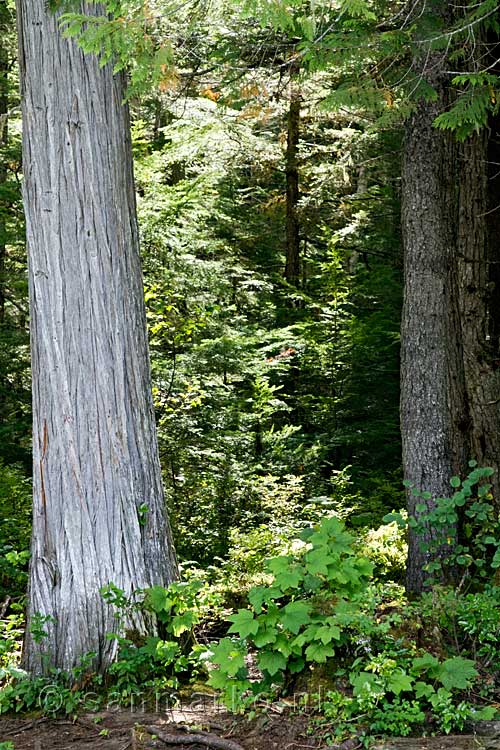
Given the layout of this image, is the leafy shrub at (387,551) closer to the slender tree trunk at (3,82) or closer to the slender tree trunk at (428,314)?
the slender tree trunk at (428,314)

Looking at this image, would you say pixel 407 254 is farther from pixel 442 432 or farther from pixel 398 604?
pixel 398 604

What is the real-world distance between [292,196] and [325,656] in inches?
416

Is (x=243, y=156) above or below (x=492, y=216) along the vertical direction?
above

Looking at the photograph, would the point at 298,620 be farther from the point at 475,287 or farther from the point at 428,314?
the point at 475,287

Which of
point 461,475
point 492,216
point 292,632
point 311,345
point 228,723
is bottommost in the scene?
point 228,723

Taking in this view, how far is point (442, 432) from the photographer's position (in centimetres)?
551

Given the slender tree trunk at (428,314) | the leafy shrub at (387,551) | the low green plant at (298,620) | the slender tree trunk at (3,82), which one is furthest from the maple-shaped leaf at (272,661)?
the slender tree trunk at (3,82)

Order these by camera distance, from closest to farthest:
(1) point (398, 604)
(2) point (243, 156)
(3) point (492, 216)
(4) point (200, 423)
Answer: (1) point (398, 604)
(3) point (492, 216)
(4) point (200, 423)
(2) point (243, 156)

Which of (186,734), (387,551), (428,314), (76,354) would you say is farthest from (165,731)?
(428,314)

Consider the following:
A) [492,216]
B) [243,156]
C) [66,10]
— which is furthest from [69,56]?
[243,156]

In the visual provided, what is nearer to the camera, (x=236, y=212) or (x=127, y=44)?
(x=127, y=44)

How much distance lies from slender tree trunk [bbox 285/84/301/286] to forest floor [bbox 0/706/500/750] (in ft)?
31.1

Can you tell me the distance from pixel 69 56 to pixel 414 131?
7.88 ft

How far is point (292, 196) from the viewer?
531 inches
